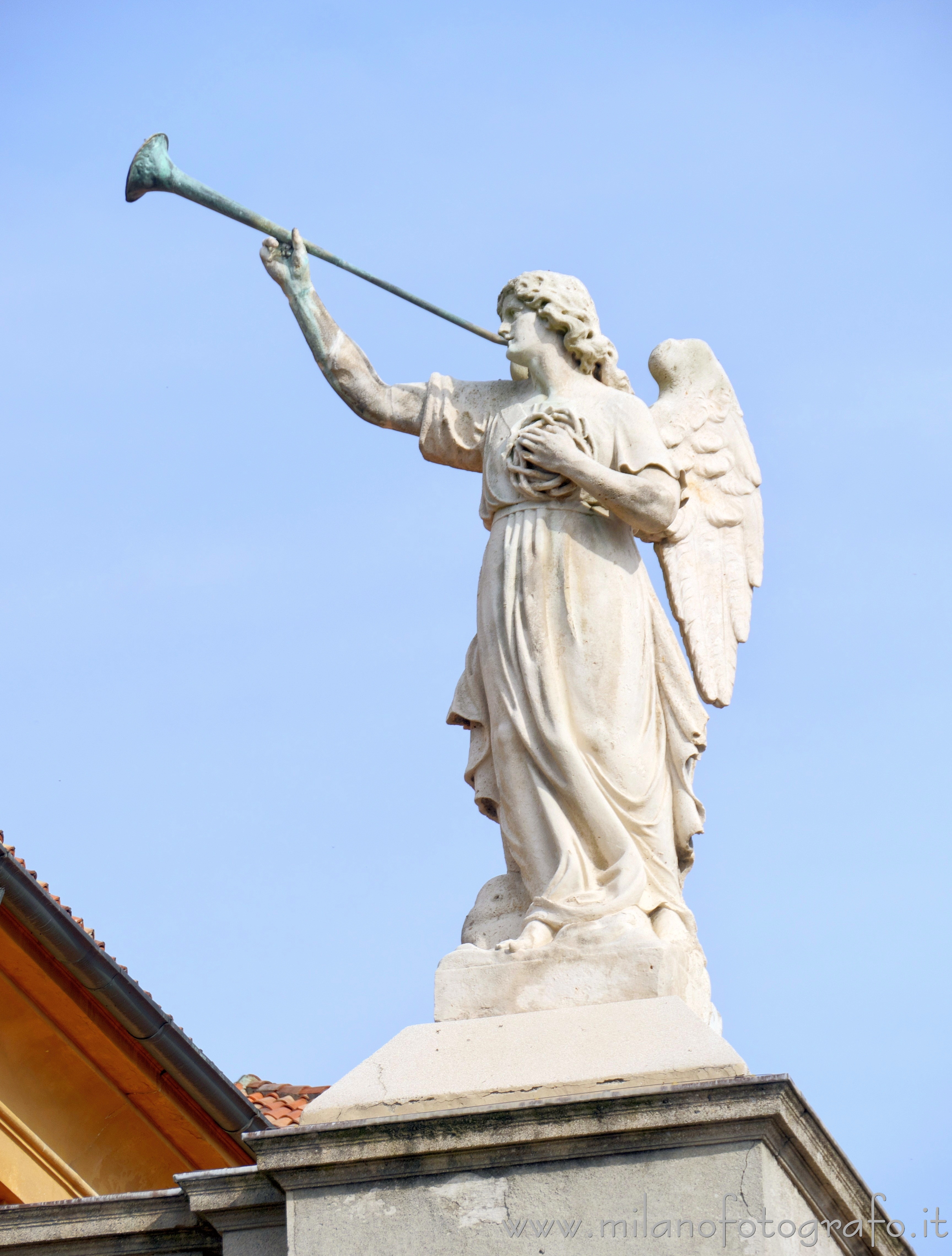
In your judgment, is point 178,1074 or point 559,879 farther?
point 178,1074

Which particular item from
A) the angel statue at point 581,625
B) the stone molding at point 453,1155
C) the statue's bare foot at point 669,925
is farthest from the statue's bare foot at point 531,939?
the stone molding at point 453,1155

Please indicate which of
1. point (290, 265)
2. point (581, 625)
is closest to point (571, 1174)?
point (581, 625)

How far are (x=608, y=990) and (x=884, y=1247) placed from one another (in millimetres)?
1208

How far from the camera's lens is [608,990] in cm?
704

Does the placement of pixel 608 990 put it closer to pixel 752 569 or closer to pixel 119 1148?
pixel 752 569

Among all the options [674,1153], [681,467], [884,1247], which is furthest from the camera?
[681,467]

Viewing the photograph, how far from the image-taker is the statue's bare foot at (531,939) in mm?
7203

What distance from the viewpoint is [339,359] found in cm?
850

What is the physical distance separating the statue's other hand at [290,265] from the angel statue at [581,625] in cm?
1

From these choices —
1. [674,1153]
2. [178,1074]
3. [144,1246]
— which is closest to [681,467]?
→ [674,1153]

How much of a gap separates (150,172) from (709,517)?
8.76ft

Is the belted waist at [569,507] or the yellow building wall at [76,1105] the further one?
the yellow building wall at [76,1105]

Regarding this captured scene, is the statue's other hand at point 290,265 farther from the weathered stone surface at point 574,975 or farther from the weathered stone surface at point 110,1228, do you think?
the weathered stone surface at point 110,1228

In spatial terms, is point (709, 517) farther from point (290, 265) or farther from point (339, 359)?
point (290, 265)
